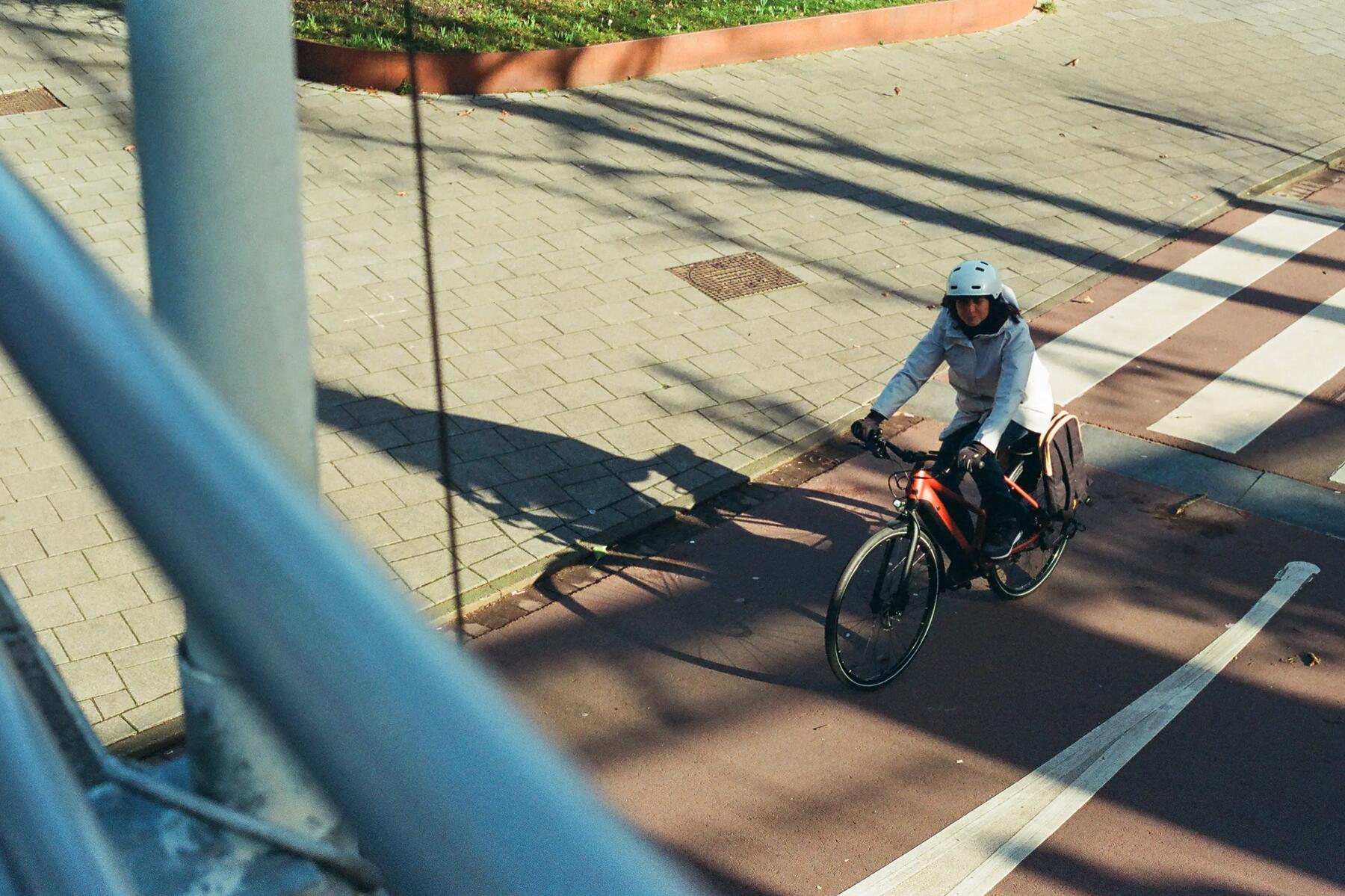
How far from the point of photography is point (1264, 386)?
31.6ft

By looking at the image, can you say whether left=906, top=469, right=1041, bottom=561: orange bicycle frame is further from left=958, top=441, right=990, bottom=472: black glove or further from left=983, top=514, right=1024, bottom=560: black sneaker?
left=958, top=441, right=990, bottom=472: black glove

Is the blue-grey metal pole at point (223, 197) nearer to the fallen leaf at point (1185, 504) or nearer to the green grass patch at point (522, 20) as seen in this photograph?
the fallen leaf at point (1185, 504)

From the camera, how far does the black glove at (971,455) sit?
6227 mm

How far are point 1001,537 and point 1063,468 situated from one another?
0.52m

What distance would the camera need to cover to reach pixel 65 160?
11.2 m

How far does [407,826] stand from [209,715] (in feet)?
2.43

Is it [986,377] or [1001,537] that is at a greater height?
[986,377]

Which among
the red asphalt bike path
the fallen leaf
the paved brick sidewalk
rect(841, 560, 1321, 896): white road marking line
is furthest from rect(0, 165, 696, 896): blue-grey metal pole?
the fallen leaf

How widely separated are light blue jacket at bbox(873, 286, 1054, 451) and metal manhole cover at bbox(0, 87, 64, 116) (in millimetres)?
8981

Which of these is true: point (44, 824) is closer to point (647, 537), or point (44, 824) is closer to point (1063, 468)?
point (1063, 468)

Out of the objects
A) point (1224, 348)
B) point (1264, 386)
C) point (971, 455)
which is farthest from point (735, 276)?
point (971, 455)

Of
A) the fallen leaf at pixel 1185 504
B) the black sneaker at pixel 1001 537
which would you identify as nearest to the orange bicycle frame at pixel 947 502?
the black sneaker at pixel 1001 537

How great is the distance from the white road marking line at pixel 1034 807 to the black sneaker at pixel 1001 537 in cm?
91

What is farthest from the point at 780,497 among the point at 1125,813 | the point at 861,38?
the point at 861,38
